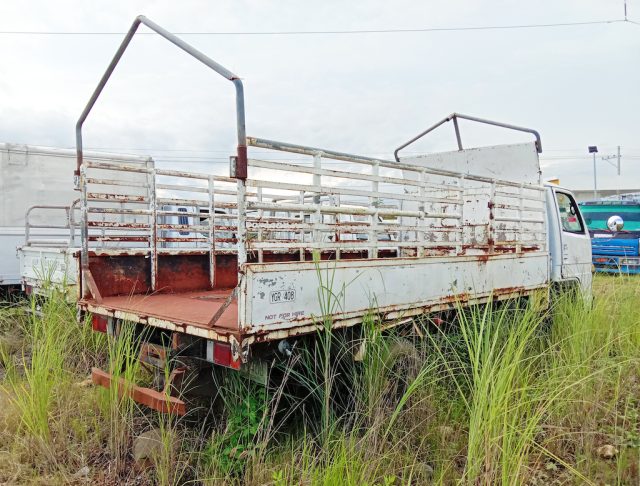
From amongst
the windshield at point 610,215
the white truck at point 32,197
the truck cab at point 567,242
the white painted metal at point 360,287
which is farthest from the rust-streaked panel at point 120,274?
the windshield at point 610,215

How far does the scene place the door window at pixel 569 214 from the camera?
22.4 ft

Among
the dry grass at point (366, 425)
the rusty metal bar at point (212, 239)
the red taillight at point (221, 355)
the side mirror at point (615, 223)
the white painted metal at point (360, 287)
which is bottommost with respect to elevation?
the dry grass at point (366, 425)

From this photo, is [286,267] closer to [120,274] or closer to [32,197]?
[120,274]

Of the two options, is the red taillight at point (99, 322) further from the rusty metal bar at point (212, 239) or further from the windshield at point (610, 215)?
the windshield at point (610, 215)

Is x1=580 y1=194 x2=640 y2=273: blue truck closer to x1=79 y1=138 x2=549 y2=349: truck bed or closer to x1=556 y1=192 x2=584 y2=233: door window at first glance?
x1=556 y1=192 x2=584 y2=233: door window

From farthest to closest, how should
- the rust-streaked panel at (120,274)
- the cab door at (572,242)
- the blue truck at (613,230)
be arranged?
1. the blue truck at (613,230)
2. the cab door at (572,242)
3. the rust-streaked panel at (120,274)

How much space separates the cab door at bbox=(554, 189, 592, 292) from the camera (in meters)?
6.56

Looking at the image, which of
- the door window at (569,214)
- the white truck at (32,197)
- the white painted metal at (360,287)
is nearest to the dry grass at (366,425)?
the white painted metal at (360,287)

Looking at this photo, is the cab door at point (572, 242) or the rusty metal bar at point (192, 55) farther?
the cab door at point (572, 242)

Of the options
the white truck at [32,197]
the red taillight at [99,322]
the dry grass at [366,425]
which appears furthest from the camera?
the white truck at [32,197]

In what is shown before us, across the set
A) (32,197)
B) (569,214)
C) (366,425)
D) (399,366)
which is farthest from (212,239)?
(32,197)

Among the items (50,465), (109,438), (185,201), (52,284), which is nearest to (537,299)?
(185,201)

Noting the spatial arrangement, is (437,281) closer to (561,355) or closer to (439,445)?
(561,355)

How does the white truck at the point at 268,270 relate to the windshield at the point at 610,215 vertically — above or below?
below
